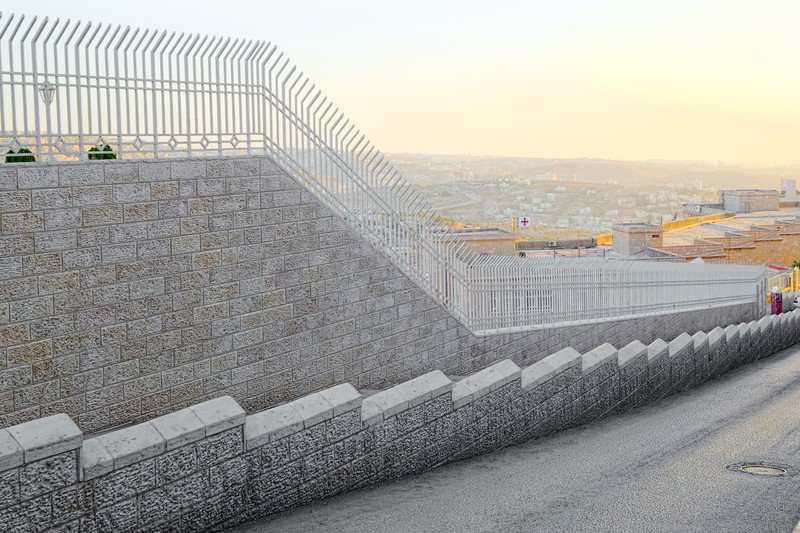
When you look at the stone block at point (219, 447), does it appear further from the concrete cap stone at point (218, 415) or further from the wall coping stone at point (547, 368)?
the wall coping stone at point (547, 368)

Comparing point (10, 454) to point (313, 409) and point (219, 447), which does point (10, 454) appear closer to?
point (219, 447)

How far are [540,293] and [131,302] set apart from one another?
8.00 metres

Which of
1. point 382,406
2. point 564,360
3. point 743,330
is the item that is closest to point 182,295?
point 382,406

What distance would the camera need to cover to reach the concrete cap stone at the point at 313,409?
6688 millimetres

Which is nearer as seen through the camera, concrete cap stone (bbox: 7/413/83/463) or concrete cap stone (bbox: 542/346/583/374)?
concrete cap stone (bbox: 7/413/83/463)

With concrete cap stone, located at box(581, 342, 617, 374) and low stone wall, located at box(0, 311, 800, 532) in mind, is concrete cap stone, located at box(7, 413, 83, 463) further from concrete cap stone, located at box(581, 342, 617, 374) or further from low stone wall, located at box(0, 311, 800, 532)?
concrete cap stone, located at box(581, 342, 617, 374)

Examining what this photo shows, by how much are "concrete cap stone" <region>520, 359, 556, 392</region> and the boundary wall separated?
135 inches

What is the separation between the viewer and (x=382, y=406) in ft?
23.9

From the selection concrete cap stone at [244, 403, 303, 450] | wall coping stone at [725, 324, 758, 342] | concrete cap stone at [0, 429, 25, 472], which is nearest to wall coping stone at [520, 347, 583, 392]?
concrete cap stone at [244, 403, 303, 450]

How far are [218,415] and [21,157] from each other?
4106 mm

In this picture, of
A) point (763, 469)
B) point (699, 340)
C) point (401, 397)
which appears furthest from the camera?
point (699, 340)

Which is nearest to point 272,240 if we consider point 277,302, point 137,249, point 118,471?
point 277,302

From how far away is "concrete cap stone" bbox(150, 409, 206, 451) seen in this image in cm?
591

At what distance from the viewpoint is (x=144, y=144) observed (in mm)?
9984
